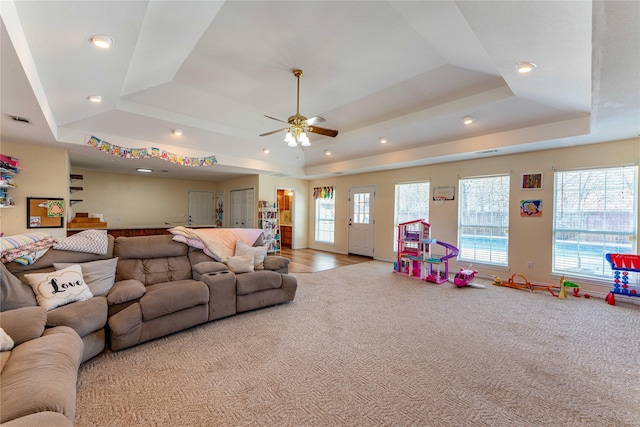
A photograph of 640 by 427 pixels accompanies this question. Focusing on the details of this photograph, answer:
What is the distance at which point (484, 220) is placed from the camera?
18.0 feet

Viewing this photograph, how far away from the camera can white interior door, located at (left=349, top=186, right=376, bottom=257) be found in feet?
24.4

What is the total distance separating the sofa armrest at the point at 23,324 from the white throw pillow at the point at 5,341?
0.06 m

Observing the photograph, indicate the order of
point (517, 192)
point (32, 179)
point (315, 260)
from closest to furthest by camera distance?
point (32, 179) < point (517, 192) < point (315, 260)

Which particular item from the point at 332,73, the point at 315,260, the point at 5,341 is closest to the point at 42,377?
the point at 5,341

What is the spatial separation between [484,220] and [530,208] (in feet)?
2.57

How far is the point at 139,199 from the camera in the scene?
8.17m

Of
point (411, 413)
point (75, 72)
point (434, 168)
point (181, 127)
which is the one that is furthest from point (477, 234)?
point (75, 72)

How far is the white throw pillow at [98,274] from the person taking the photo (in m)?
2.62

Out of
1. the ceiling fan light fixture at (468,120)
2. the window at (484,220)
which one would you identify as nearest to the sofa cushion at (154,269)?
the ceiling fan light fixture at (468,120)

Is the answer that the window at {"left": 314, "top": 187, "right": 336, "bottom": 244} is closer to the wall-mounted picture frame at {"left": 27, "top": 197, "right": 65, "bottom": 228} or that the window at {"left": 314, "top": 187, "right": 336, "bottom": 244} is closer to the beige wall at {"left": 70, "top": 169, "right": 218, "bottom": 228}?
the beige wall at {"left": 70, "top": 169, "right": 218, "bottom": 228}

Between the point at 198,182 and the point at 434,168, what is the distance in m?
7.44

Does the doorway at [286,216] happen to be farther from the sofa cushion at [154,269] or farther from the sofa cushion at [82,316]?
the sofa cushion at [82,316]

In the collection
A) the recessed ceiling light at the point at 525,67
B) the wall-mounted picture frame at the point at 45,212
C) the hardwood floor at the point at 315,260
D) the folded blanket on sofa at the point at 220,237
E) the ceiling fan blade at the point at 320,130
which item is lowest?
the hardwood floor at the point at 315,260

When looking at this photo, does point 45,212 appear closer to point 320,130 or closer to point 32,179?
point 32,179
